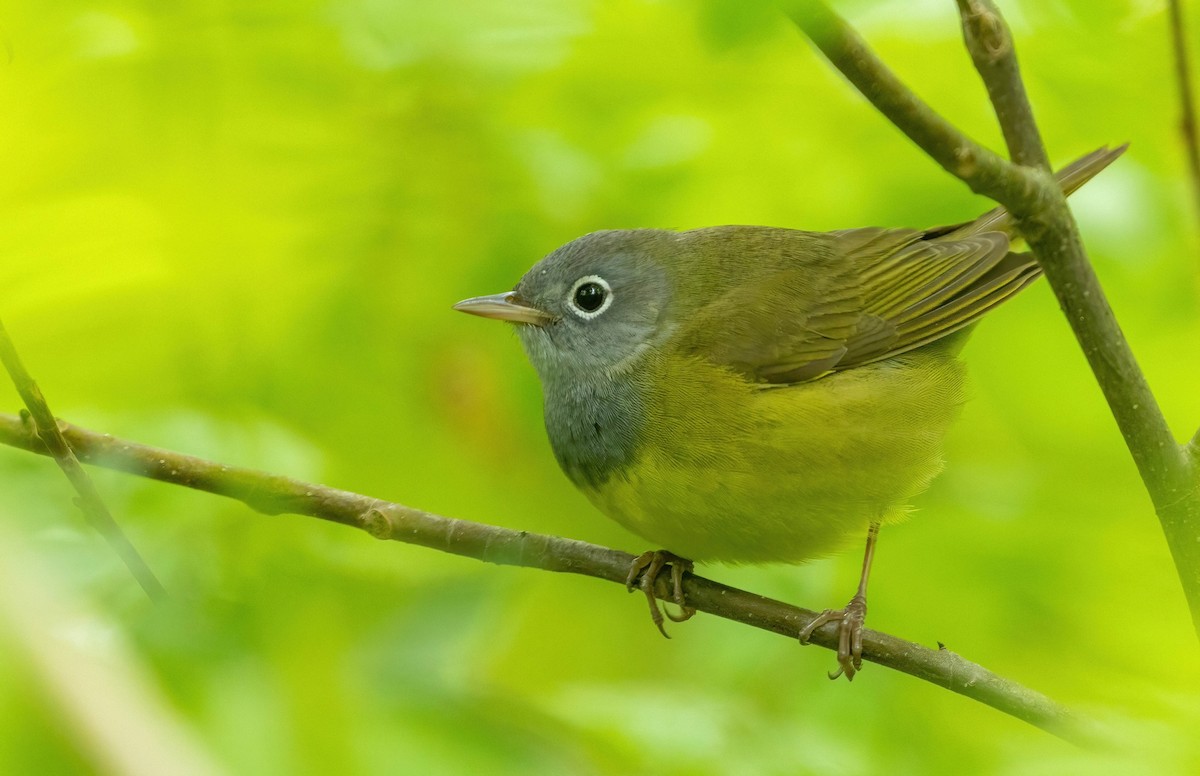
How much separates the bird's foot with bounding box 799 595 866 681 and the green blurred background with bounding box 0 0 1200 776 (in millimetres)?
118

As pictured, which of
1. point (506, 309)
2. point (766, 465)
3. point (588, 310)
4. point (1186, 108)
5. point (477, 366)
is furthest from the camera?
point (588, 310)

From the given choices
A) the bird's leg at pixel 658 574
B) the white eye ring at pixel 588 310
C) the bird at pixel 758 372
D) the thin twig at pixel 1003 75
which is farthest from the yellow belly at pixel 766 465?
the thin twig at pixel 1003 75

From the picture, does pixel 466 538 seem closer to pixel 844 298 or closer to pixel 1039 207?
pixel 1039 207

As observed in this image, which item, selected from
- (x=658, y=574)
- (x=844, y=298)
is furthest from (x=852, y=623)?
(x=844, y=298)

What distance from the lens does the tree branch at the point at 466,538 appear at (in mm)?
2945

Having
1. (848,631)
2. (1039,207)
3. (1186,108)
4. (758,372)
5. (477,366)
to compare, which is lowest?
(477,366)

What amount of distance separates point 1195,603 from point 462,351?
8.54ft

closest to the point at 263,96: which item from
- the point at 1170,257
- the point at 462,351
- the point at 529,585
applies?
the point at 462,351

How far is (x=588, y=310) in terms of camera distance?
484cm

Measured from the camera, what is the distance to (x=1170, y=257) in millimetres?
3500

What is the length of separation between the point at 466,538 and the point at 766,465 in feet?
3.85

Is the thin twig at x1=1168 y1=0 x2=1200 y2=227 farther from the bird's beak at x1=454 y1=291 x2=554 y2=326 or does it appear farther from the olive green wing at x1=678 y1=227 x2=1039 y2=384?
the bird's beak at x1=454 y1=291 x2=554 y2=326

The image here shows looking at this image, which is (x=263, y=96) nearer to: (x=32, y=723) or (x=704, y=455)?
(x=704, y=455)

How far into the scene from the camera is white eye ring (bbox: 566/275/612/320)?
15.6 feet
